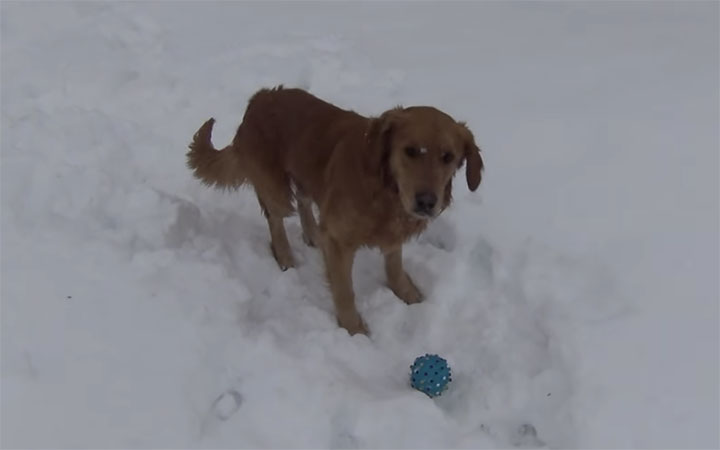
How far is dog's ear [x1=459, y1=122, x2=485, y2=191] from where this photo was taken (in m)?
3.00

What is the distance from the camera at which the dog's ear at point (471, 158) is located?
9.85 feet

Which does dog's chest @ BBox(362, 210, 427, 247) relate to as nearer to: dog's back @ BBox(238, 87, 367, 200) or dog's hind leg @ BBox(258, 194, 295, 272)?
dog's back @ BBox(238, 87, 367, 200)

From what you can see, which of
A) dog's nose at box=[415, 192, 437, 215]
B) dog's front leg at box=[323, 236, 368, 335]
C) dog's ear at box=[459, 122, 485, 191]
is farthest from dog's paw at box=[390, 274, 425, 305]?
dog's nose at box=[415, 192, 437, 215]

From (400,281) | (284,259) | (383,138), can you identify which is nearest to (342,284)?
(400,281)

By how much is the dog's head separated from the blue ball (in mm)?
596

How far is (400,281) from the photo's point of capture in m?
3.48

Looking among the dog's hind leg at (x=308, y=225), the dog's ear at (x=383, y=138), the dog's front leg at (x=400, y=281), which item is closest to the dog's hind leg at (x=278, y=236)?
the dog's hind leg at (x=308, y=225)

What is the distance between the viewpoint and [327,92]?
4.71 m

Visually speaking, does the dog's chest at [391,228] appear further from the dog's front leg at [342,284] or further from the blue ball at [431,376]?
the blue ball at [431,376]

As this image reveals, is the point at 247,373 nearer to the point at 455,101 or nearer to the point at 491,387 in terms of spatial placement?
the point at 491,387

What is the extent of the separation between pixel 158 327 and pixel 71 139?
Result: 1625 millimetres

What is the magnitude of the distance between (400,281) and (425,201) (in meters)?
0.81

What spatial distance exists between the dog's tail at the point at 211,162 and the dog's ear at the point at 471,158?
125 cm

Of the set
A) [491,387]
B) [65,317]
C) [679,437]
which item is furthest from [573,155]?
[65,317]
